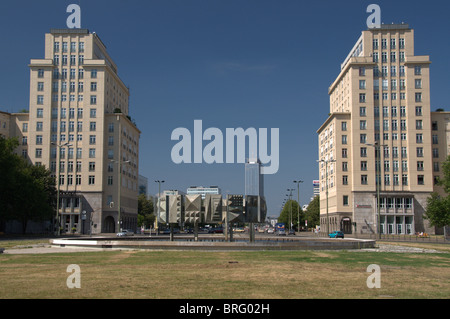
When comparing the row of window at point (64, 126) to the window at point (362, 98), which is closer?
the window at point (362, 98)

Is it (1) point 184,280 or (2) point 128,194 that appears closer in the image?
(1) point 184,280

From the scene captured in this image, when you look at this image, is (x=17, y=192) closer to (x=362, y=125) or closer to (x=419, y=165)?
(x=362, y=125)

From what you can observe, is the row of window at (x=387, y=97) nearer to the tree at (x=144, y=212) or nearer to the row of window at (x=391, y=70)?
the row of window at (x=391, y=70)

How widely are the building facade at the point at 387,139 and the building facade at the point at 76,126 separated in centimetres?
4496

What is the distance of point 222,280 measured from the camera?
1365cm

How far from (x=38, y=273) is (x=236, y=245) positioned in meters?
13.2

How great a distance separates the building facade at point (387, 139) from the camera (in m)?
83.5

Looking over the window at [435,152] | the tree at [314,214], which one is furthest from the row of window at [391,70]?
the tree at [314,214]

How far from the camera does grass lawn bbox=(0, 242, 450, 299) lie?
1115cm

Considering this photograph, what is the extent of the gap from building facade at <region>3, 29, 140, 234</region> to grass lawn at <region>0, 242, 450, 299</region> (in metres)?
70.0

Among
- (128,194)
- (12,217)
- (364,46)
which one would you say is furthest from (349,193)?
(12,217)
